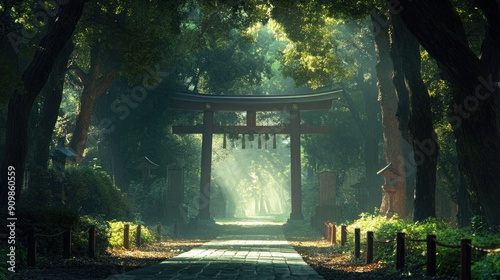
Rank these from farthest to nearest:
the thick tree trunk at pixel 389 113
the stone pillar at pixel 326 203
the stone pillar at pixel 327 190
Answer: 1. the stone pillar at pixel 327 190
2. the stone pillar at pixel 326 203
3. the thick tree trunk at pixel 389 113

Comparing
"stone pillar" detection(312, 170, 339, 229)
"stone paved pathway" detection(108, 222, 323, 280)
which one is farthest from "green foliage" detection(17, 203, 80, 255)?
"stone pillar" detection(312, 170, 339, 229)

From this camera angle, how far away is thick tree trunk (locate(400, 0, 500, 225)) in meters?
16.1

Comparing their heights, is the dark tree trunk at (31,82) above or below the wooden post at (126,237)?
above

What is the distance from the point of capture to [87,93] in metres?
35.2

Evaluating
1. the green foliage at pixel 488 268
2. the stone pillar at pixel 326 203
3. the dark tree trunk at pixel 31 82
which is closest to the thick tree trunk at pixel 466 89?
the green foliage at pixel 488 268

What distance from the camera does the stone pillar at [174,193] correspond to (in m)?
39.9

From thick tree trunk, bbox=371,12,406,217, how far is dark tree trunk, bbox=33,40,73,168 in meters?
11.9

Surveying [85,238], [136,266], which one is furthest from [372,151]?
[136,266]

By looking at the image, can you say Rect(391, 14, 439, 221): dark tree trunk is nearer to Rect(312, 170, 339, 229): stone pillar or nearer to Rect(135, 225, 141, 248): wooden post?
Rect(135, 225, 141, 248): wooden post

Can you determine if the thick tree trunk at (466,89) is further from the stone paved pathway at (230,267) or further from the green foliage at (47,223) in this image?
the green foliage at (47,223)

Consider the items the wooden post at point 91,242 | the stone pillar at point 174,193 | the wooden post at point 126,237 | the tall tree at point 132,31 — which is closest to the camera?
the wooden post at point 91,242

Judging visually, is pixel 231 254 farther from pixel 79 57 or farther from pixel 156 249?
pixel 79 57

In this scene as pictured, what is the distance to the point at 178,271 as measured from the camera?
52.3 ft

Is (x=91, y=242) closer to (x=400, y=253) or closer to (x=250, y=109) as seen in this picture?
(x=400, y=253)
